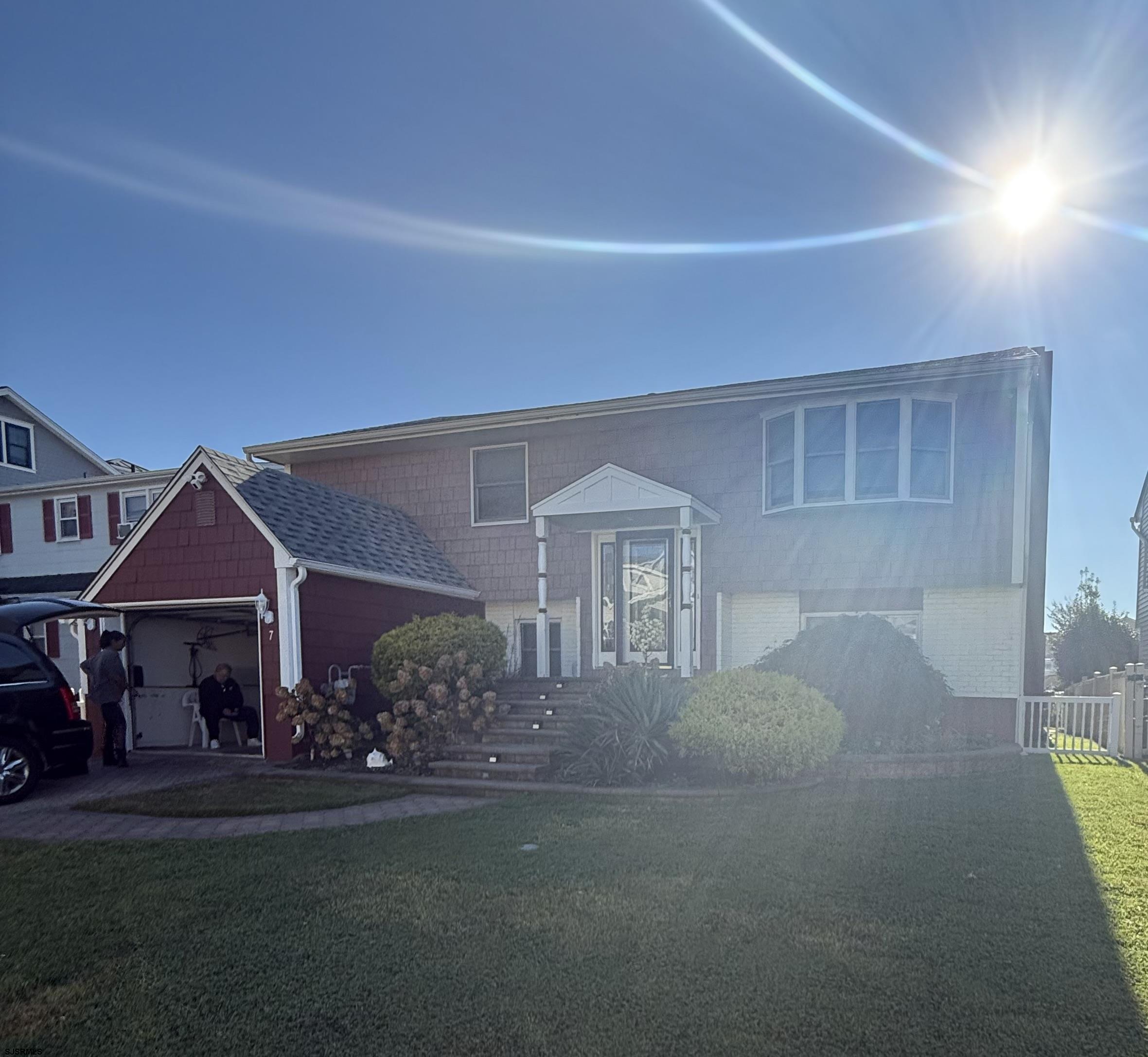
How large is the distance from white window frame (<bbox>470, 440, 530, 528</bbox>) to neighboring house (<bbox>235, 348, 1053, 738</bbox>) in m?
0.04

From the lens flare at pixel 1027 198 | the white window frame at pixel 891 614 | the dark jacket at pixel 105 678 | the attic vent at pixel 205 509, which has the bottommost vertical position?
the dark jacket at pixel 105 678

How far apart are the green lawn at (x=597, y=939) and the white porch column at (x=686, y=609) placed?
5263 mm

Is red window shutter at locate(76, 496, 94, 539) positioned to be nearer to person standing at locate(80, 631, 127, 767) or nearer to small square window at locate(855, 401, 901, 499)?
person standing at locate(80, 631, 127, 767)

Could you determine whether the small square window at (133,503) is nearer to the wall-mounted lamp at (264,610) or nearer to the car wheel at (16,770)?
the wall-mounted lamp at (264,610)

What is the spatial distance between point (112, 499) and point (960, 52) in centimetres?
2218

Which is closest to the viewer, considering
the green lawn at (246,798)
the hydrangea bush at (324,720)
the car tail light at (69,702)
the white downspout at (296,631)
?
the green lawn at (246,798)

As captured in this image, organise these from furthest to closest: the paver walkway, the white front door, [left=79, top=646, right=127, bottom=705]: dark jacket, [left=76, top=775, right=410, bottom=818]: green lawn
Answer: the white front door, [left=79, top=646, right=127, bottom=705]: dark jacket, [left=76, top=775, right=410, bottom=818]: green lawn, the paver walkway

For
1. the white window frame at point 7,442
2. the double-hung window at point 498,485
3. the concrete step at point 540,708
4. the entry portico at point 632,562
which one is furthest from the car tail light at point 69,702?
the white window frame at point 7,442

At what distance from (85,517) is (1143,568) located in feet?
105

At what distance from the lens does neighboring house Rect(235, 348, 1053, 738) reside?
11016 mm

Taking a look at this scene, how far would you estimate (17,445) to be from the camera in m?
23.5

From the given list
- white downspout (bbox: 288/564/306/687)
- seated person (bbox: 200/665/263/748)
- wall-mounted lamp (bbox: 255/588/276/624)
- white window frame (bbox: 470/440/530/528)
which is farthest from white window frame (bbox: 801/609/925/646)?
seated person (bbox: 200/665/263/748)

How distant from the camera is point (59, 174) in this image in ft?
35.7

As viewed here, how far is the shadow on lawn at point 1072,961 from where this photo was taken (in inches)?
118
